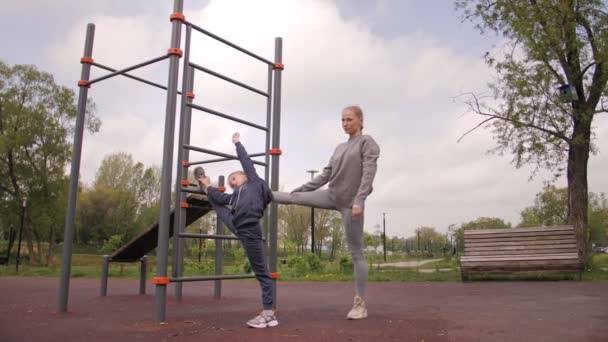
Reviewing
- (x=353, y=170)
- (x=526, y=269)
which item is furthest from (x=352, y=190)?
(x=526, y=269)

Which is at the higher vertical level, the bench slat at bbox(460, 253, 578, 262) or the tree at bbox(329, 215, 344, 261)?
the tree at bbox(329, 215, 344, 261)

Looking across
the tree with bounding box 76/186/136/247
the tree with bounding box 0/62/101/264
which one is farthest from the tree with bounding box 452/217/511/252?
the tree with bounding box 0/62/101/264

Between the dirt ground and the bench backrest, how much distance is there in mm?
2182

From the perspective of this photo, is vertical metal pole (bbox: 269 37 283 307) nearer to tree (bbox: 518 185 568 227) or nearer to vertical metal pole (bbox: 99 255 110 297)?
vertical metal pole (bbox: 99 255 110 297)

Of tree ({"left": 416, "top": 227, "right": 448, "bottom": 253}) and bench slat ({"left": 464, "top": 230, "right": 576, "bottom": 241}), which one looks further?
tree ({"left": 416, "top": 227, "right": 448, "bottom": 253})

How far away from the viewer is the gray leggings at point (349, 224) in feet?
12.3

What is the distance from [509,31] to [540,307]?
7.92 metres

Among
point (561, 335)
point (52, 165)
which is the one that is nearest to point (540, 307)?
point (561, 335)

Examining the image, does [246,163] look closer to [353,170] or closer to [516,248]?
[353,170]

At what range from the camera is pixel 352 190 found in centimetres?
382

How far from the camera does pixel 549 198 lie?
4581cm

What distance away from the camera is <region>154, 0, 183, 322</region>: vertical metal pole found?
3768 millimetres

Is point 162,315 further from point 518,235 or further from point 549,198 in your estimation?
point 549,198

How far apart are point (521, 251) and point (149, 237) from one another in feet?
20.7
